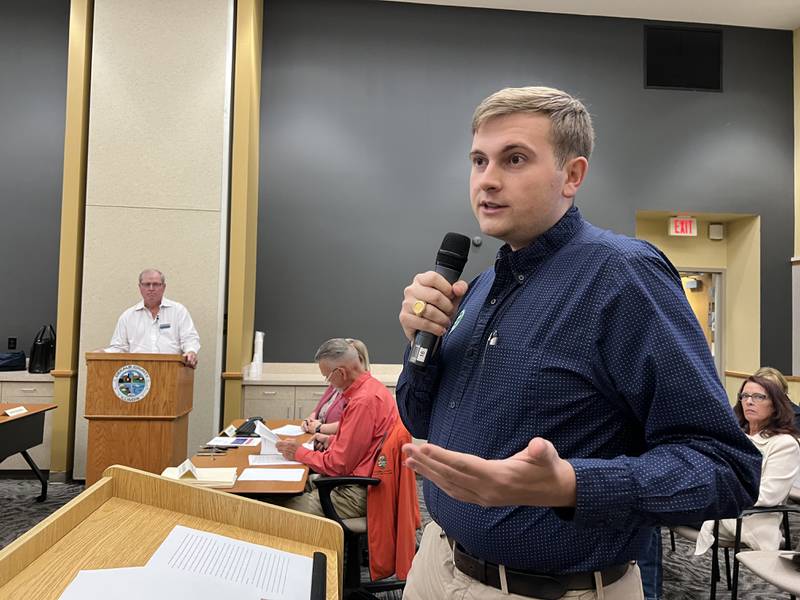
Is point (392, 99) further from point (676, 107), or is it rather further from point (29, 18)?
point (29, 18)

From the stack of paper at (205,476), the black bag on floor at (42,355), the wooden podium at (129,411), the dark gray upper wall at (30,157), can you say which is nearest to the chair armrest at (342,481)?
the stack of paper at (205,476)

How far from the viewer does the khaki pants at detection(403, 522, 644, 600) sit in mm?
1062

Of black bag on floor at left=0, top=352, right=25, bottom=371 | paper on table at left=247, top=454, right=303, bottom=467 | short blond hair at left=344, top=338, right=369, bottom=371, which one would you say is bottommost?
paper on table at left=247, top=454, right=303, bottom=467

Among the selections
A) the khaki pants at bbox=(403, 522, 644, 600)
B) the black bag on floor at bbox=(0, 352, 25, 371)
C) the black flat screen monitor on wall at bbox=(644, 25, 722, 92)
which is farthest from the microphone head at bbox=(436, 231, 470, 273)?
→ the black flat screen monitor on wall at bbox=(644, 25, 722, 92)

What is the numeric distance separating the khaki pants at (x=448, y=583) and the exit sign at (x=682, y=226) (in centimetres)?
701

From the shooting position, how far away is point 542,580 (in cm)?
104

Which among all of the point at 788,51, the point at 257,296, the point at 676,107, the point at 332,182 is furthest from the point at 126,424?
the point at 788,51

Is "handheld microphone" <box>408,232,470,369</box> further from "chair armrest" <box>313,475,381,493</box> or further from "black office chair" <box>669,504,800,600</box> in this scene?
"black office chair" <box>669,504,800,600</box>

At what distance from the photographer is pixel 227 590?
0.93 metres

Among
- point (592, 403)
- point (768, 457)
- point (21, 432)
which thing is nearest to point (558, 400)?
point (592, 403)

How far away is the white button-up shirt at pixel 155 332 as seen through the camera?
5227mm

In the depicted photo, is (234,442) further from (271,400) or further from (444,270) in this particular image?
(444,270)

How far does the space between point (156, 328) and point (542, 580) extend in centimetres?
479

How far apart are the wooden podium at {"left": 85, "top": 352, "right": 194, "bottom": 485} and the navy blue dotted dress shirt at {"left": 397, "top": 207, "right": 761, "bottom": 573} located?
357 centimetres
